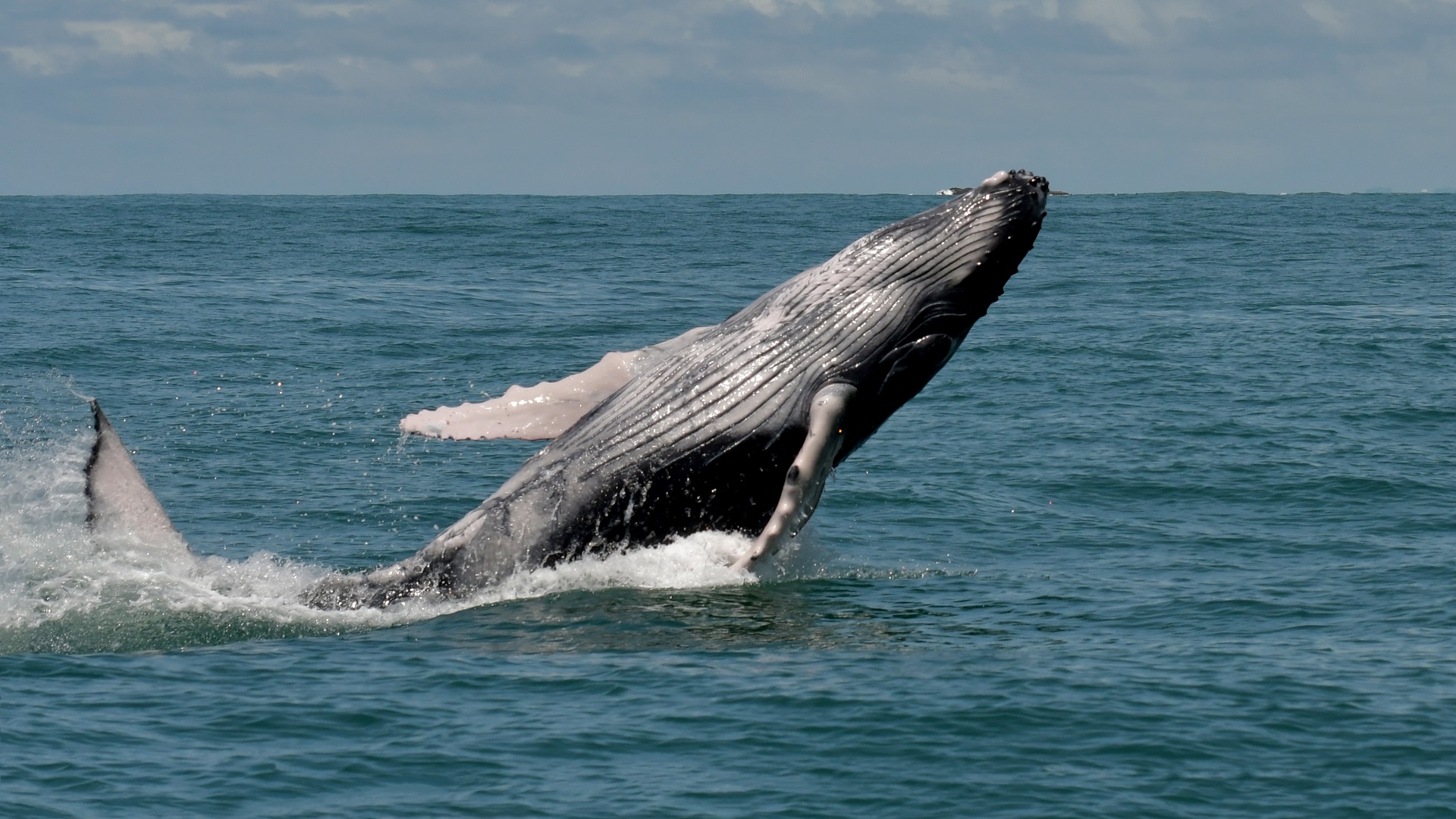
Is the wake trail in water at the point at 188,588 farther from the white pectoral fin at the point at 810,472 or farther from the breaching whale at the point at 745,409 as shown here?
the white pectoral fin at the point at 810,472

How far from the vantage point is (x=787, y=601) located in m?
16.9

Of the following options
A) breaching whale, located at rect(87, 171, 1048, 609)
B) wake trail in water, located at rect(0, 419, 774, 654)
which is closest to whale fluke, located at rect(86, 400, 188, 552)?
wake trail in water, located at rect(0, 419, 774, 654)

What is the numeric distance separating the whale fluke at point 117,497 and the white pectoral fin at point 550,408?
2.77 metres

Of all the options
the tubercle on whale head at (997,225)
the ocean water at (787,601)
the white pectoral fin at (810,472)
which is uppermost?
the tubercle on whale head at (997,225)

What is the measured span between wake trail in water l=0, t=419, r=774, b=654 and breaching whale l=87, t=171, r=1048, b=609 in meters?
0.20

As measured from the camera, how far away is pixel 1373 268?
2223 inches

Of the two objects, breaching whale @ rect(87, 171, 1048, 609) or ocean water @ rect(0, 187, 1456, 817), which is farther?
breaching whale @ rect(87, 171, 1048, 609)

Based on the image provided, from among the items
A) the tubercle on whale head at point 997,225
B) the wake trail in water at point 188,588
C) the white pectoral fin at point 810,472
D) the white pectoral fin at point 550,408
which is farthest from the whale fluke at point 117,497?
the tubercle on whale head at point 997,225

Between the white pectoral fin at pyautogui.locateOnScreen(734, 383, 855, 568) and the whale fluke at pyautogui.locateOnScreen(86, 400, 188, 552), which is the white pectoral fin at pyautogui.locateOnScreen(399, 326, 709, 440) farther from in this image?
the whale fluke at pyautogui.locateOnScreen(86, 400, 188, 552)

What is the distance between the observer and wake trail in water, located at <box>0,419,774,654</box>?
50.1 feet

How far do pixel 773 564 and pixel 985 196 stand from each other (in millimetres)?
4668

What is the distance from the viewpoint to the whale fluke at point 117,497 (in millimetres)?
15492

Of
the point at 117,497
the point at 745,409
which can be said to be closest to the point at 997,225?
the point at 745,409

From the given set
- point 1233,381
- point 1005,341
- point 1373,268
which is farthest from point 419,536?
point 1373,268
